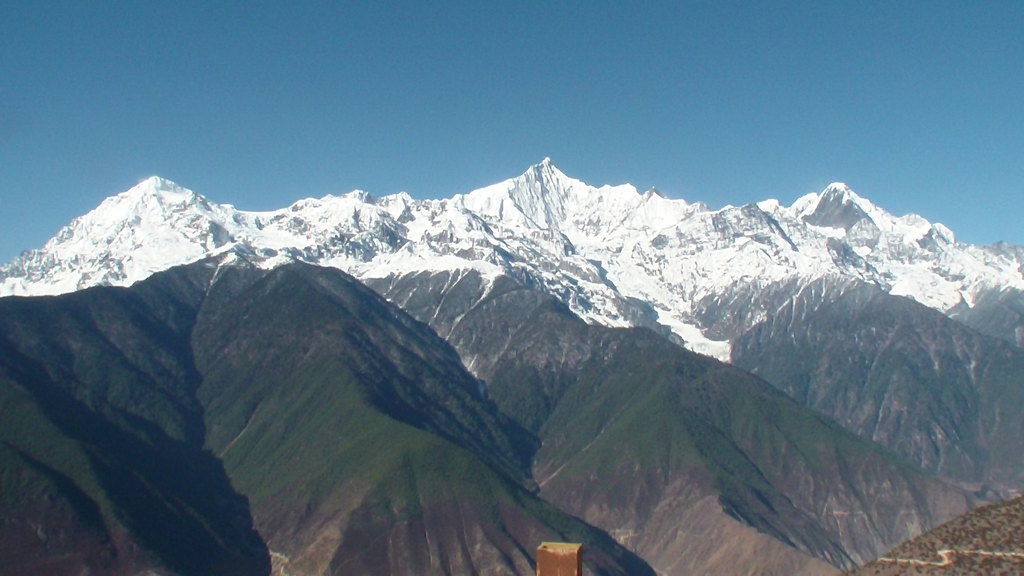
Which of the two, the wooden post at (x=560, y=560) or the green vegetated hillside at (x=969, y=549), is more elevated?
the green vegetated hillside at (x=969, y=549)

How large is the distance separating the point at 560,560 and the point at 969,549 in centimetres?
7508

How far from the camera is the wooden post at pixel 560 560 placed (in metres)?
50.7

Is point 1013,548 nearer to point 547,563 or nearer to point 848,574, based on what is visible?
point 848,574

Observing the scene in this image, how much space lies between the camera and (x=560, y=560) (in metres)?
50.9

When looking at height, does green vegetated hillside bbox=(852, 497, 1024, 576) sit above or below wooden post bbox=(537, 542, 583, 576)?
above

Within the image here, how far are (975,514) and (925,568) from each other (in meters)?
10.4

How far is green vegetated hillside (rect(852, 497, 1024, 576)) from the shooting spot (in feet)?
366

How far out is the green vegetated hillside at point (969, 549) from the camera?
111688 millimetres

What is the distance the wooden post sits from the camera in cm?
5069

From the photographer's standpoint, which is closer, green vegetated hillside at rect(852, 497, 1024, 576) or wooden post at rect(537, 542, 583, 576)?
wooden post at rect(537, 542, 583, 576)

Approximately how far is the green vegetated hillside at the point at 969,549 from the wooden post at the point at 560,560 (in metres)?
71.3

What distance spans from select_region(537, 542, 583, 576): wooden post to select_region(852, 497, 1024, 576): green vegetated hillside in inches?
2807

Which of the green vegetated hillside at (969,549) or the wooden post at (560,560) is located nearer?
the wooden post at (560,560)

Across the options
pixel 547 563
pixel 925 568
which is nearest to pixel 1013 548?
pixel 925 568
